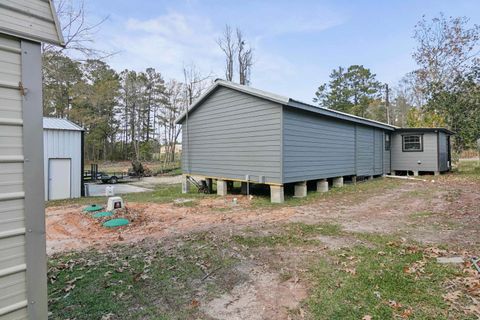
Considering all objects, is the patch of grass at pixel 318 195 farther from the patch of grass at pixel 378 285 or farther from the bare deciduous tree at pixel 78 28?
the bare deciduous tree at pixel 78 28

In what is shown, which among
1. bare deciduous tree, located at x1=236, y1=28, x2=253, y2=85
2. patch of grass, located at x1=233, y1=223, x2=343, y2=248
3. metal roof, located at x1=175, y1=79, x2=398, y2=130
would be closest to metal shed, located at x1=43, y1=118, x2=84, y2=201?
metal roof, located at x1=175, y1=79, x2=398, y2=130

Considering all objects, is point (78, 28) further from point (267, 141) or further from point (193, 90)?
point (193, 90)

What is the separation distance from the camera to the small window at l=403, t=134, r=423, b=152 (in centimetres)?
1600

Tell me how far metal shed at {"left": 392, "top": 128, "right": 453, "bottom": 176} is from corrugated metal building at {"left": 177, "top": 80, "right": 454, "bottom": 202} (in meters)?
4.19

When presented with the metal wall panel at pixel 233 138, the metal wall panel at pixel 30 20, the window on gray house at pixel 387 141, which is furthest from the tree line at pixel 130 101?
the metal wall panel at pixel 30 20

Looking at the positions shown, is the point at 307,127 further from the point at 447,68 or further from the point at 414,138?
the point at 447,68

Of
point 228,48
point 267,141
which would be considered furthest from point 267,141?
point 228,48

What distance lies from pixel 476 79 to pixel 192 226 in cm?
2011

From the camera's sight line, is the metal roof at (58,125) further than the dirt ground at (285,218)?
Yes

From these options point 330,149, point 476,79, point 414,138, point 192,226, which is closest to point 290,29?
point 330,149

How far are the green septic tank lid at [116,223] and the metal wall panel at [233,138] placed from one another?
14.0ft

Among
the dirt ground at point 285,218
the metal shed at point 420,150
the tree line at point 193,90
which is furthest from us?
the tree line at point 193,90

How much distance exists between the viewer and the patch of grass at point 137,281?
273 centimetres

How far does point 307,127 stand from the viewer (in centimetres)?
949
